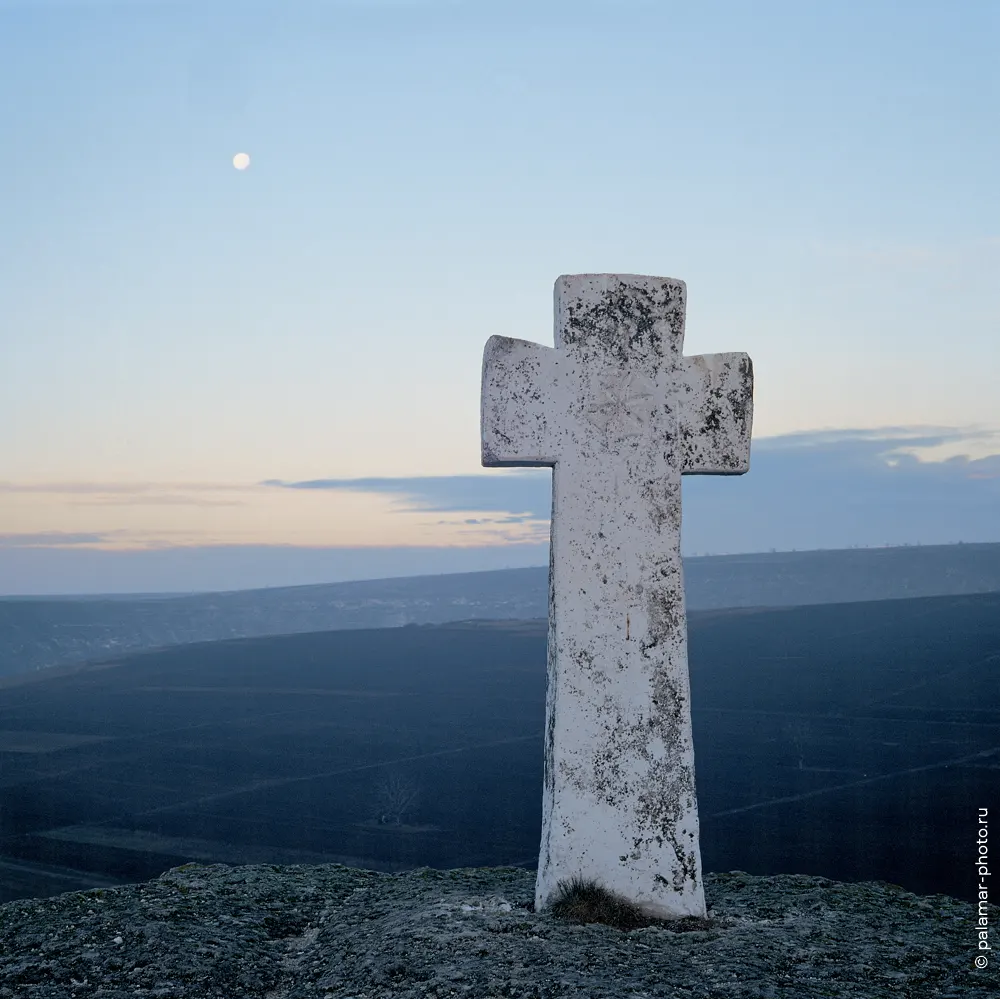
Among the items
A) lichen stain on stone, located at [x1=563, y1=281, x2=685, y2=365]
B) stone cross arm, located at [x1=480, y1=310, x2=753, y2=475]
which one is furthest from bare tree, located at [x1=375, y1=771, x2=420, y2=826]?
lichen stain on stone, located at [x1=563, y1=281, x2=685, y2=365]

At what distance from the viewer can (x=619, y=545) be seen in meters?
6.75

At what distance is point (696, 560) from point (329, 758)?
388 ft

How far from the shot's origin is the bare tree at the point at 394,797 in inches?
1581

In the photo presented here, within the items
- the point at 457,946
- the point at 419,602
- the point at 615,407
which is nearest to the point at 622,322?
the point at 615,407

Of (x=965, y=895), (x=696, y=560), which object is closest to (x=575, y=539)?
(x=965, y=895)

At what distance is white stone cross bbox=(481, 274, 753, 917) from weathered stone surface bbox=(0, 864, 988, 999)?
0.53 m

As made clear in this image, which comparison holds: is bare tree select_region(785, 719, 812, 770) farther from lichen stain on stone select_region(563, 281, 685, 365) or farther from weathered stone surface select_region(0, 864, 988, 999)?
lichen stain on stone select_region(563, 281, 685, 365)

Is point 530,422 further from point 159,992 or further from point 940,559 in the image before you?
point 940,559

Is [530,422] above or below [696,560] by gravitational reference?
above

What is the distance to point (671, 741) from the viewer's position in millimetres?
6664

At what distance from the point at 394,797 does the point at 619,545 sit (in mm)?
37630

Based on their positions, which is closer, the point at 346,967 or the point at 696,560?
the point at 346,967

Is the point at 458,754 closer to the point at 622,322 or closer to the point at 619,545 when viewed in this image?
the point at 619,545

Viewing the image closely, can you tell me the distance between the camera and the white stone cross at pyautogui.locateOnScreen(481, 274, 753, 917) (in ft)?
21.6
